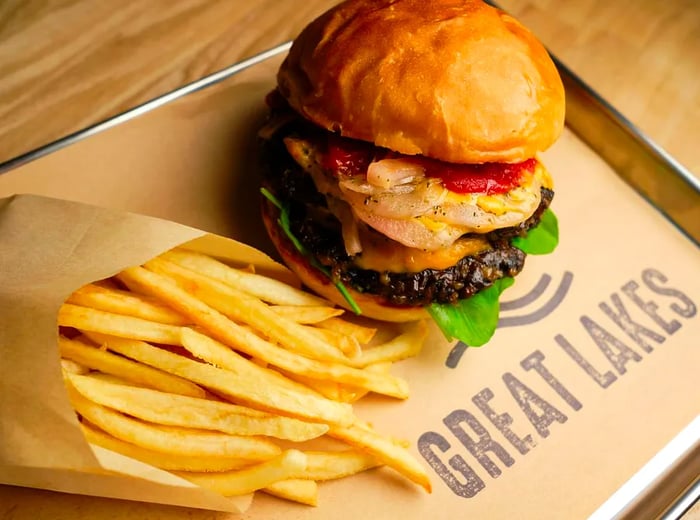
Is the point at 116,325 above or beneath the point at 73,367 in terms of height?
above

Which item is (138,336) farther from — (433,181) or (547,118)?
(547,118)

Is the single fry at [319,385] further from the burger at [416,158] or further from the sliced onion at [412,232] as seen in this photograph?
the sliced onion at [412,232]

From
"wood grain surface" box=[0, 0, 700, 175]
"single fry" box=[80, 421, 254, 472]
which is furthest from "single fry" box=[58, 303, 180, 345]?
"wood grain surface" box=[0, 0, 700, 175]

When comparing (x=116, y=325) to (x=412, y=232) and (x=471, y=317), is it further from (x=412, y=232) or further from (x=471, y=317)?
(x=471, y=317)

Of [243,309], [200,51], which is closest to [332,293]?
[243,309]

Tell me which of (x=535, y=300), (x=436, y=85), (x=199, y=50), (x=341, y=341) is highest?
(x=436, y=85)

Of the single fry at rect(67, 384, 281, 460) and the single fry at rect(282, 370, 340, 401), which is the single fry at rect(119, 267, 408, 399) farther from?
the single fry at rect(67, 384, 281, 460)

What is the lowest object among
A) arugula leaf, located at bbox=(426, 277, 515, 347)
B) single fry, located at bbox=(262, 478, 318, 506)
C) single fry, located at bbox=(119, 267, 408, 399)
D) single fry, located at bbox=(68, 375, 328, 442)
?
single fry, located at bbox=(262, 478, 318, 506)

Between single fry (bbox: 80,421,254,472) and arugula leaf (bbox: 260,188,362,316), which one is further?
arugula leaf (bbox: 260,188,362,316)
